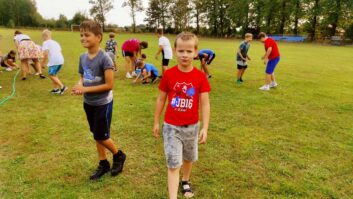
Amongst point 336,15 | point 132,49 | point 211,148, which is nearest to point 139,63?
point 132,49

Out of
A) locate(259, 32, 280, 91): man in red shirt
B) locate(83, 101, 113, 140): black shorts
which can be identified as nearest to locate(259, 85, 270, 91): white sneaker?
locate(259, 32, 280, 91): man in red shirt

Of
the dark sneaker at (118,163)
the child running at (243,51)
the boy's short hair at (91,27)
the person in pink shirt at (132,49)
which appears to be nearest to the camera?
the boy's short hair at (91,27)

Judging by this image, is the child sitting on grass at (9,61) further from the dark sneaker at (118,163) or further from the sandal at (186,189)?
the sandal at (186,189)

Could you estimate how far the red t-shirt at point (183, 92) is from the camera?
303cm

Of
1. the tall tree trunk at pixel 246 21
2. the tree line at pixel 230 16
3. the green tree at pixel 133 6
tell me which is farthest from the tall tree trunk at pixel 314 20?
the green tree at pixel 133 6

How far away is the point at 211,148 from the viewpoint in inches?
198

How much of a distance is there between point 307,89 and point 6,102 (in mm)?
9152

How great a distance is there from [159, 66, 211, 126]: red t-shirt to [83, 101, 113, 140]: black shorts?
1028mm

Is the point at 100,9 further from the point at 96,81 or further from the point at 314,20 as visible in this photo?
the point at 96,81

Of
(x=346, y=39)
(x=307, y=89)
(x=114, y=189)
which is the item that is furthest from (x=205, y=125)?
(x=346, y=39)

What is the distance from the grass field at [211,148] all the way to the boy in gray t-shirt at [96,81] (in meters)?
0.81

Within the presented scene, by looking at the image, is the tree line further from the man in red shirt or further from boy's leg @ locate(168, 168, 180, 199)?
boy's leg @ locate(168, 168, 180, 199)

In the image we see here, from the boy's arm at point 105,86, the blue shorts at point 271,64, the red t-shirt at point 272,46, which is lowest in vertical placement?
the blue shorts at point 271,64

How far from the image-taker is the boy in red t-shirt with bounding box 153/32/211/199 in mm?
2996
